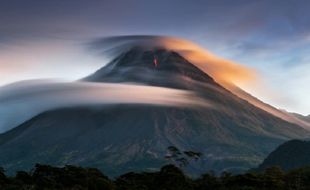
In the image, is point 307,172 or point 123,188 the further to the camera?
point 307,172

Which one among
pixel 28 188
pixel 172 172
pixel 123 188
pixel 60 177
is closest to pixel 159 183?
pixel 172 172

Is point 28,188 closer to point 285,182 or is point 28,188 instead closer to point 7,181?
point 7,181

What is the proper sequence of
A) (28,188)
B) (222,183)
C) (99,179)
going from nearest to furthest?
(28,188) < (99,179) < (222,183)

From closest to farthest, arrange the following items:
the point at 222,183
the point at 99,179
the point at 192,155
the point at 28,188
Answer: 1. the point at 28,188
2. the point at 99,179
3. the point at 222,183
4. the point at 192,155

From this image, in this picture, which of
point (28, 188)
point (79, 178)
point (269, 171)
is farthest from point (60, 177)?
point (269, 171)

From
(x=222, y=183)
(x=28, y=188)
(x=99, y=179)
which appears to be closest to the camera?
(x=28, y=188)

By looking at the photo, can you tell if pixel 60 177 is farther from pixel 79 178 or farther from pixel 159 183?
pixel 159 183
